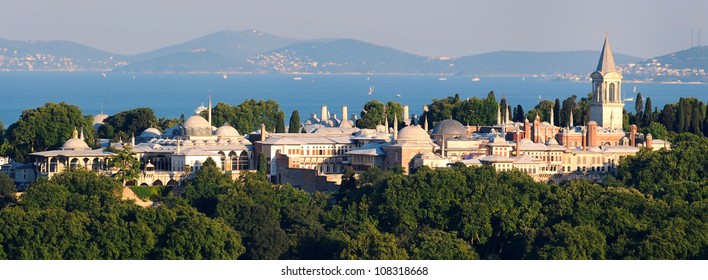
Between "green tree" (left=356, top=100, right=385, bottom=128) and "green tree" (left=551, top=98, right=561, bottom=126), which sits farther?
"green tree" (left=356, top=100, right=385, bottom=128)

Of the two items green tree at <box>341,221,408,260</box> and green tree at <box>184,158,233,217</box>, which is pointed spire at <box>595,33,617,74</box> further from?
green tree at <box>341,221,408,260</box>

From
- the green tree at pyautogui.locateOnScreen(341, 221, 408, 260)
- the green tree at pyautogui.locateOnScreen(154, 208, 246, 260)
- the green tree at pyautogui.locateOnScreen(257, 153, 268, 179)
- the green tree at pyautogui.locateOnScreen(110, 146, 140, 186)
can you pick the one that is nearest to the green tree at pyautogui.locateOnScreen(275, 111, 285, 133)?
the green tree at pyautogui.locateOnScreen(257, 153, 268, 179)

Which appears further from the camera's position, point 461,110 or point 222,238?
point 461,110

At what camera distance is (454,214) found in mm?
47656

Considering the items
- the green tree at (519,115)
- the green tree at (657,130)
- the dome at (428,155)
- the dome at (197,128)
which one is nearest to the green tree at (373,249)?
the dome at (428,155)

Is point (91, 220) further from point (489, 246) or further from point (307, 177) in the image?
point (307, 177)

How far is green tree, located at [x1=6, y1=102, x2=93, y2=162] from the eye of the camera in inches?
2445

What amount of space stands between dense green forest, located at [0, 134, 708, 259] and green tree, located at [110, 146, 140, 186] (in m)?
2.45

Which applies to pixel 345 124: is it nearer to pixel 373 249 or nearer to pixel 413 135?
pixel 413 135

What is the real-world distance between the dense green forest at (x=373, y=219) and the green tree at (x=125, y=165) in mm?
2454

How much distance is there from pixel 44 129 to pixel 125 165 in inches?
274

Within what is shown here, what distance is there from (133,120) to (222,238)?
2659 centimetres

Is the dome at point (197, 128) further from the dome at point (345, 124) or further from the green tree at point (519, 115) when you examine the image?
the green tree at point (519, 115)

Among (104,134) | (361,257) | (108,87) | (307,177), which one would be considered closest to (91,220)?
(361,257)
